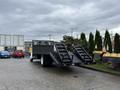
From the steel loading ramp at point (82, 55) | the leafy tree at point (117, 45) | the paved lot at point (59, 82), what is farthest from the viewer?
the leafy tree at point (117, 45)

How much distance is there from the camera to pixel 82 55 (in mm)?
15469

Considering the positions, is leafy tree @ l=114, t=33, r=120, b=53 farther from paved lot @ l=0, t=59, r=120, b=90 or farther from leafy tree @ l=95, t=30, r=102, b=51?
paved lot @ l=0, t=59, r=120, b=90

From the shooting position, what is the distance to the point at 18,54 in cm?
3778

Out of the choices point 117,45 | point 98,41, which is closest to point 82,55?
point 117,45

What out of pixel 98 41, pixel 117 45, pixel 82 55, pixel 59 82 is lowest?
pixel 59 82

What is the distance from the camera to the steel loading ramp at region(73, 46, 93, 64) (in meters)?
15.0

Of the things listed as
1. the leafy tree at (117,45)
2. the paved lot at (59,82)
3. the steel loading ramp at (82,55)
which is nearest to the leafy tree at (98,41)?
the leafy tree at (117,45)

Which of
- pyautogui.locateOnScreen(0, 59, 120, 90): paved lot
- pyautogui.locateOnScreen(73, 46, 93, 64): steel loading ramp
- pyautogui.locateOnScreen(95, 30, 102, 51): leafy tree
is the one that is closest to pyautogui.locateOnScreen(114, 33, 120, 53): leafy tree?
pyautogui.locateOnScreen(95, 30, 102, 51): leafy tree

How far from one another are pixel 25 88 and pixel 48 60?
931 cm

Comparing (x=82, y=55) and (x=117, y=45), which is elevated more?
(x=117, y=45)

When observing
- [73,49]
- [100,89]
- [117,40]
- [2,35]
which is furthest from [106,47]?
[2,35]

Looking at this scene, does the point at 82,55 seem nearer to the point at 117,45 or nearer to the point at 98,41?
the point at 117,45

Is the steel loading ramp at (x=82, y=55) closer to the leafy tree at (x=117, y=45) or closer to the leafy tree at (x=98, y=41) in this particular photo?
the leafy tree at (x=117, y=45)

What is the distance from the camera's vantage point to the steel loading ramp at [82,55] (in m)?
15.0
